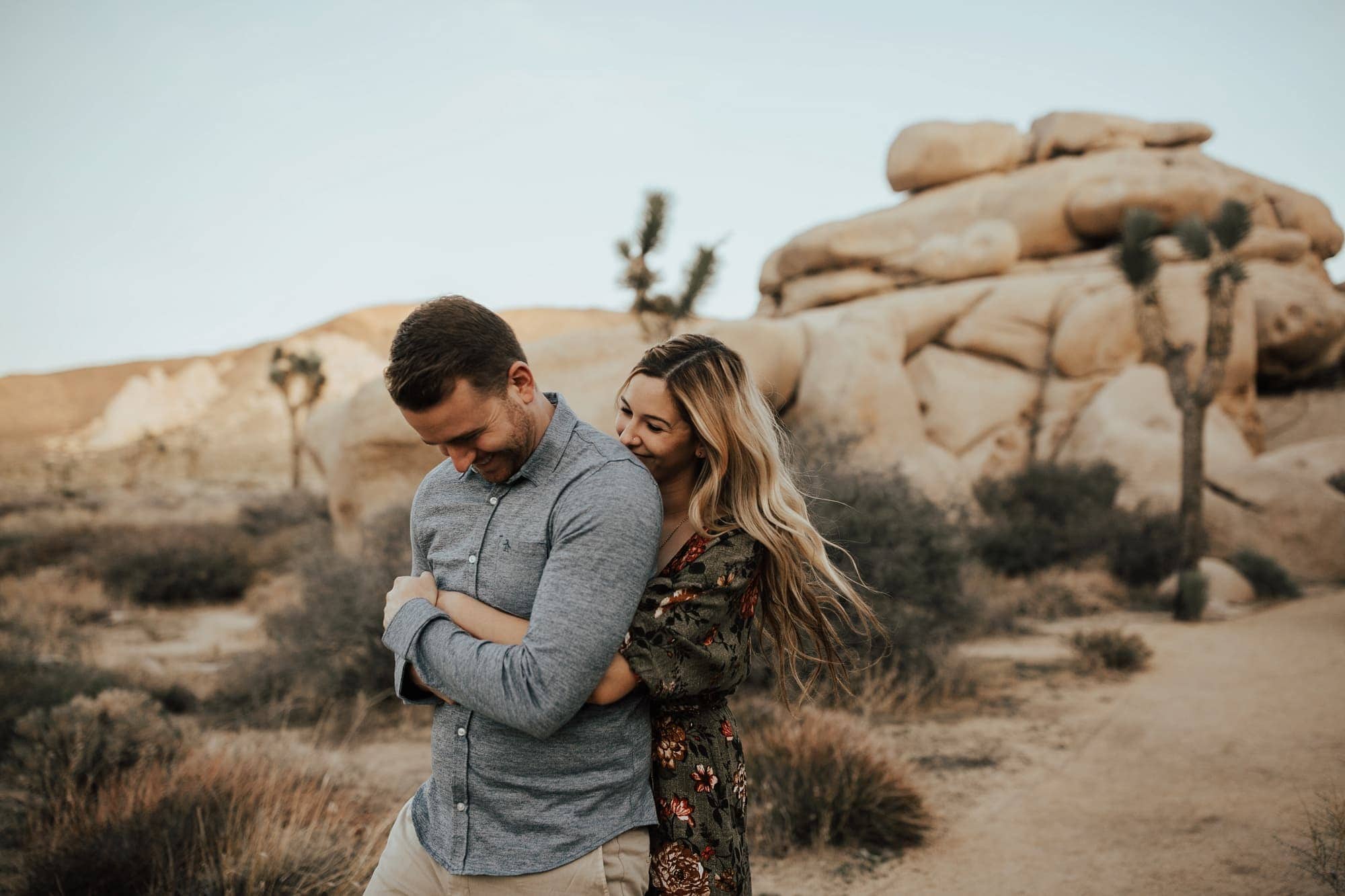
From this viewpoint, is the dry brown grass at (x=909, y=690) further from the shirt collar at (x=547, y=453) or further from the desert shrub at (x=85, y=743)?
the shirt collar at (x=547, y=453)

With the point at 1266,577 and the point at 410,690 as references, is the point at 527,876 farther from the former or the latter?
the point at 1266,577

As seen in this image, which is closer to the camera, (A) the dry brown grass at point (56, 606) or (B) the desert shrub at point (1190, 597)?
(A) the dry brown grass at point (56, 606)

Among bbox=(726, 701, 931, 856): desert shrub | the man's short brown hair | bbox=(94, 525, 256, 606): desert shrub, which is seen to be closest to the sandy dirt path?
bbox=(726, 701, 931, 856): desert shrub

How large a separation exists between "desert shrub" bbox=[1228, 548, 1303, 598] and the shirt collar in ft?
44.0

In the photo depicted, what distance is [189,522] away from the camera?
1959cm

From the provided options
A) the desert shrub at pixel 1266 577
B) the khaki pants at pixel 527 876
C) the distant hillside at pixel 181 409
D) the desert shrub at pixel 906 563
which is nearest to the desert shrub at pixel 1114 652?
the desert shrub at pixel 906 563

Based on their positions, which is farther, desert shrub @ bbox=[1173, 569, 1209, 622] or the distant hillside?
the distant hillside

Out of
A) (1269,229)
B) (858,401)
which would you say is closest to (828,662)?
(858,401)

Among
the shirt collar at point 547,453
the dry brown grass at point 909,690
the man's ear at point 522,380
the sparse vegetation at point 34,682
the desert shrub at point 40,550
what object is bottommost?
the dry brown grass at point 909,690

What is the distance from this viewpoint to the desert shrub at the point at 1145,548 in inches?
531

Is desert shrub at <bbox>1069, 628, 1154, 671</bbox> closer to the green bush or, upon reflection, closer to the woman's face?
the green bush

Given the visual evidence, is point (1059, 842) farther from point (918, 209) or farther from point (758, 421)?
point (918, 209)

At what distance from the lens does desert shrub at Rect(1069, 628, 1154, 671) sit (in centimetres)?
847

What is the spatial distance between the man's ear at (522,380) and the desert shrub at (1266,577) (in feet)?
44.2
